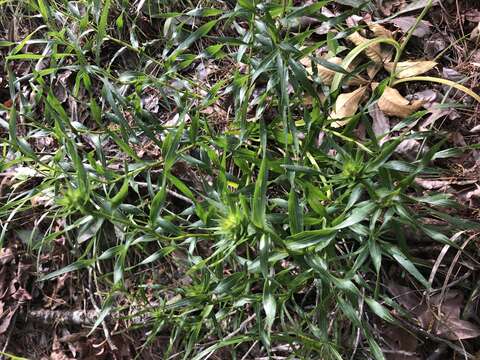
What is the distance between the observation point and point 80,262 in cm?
135

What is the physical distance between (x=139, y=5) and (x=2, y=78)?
0.69 metres

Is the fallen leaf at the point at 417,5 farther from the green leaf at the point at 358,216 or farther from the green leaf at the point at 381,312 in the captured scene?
the green leaf at the point at 381,312

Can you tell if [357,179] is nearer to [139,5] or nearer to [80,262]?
[80,262]

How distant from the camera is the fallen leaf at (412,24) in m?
1.68

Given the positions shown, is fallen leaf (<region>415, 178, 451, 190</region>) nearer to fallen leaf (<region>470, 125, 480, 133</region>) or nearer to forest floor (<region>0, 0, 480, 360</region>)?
forest floor (<region>0, 0, 480, 360</region>)

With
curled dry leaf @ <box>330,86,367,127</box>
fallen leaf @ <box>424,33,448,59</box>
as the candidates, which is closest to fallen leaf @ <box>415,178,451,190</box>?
curled dry leaf @ <box>330,86,367,127</box>

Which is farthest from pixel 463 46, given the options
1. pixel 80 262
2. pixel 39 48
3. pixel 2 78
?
pixel 2 78

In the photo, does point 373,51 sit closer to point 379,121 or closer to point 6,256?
point 379,121

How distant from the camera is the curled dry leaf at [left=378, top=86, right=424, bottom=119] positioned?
1604mm

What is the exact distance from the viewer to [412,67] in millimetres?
1633

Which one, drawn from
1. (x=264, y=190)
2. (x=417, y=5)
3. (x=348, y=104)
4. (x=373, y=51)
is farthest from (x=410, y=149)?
(x=264, y=190)

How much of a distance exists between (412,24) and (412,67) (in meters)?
0.15

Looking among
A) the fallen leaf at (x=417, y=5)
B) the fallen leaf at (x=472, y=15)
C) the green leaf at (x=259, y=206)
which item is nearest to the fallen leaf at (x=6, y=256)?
the green leaf at (x=259, y=206)

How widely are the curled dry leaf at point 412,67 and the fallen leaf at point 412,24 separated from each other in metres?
0.10
